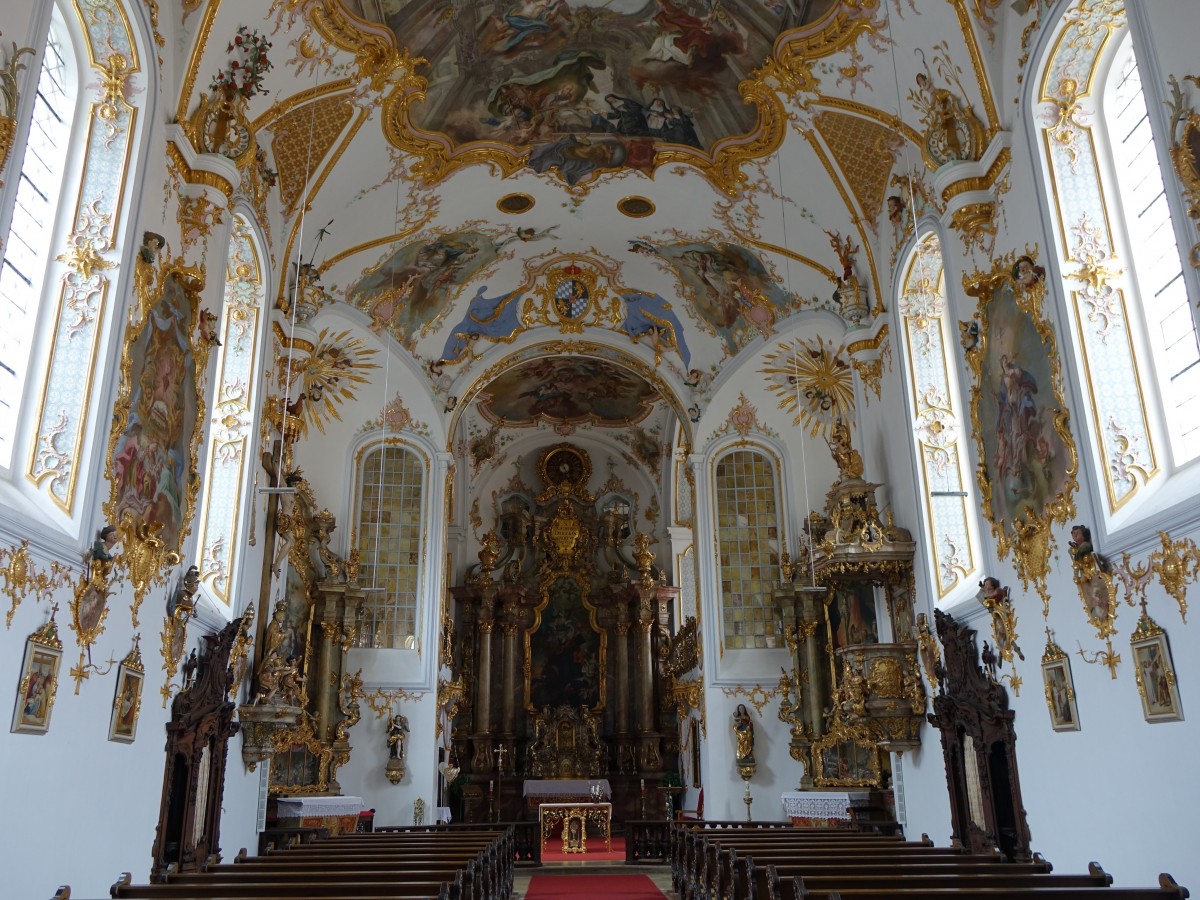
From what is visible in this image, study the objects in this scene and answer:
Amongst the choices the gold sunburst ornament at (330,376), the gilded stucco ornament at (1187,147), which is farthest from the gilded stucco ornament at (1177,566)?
the gold sunburst ornament at (330,376)

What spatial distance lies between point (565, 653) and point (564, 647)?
157 millimetres

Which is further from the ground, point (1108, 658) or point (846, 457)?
point (846, 457)

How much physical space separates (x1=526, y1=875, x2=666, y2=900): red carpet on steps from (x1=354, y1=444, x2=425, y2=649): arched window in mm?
5136

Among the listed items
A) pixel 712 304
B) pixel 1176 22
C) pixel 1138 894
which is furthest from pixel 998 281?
pixel 712 304

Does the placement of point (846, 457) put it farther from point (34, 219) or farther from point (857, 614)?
point (34, 219)

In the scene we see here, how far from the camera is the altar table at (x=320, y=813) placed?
45.7 ft

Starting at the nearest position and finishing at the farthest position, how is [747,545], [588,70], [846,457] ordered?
[588,70] → [846,457] → [747,545]

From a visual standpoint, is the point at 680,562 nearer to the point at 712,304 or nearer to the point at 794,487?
the point at 794,487

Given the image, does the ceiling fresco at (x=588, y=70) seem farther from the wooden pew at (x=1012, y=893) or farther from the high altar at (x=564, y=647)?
the high altar at (x=564, y=647)

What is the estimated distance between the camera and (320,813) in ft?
46.7

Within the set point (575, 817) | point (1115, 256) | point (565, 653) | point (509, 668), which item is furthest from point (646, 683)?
point (1115, 256)

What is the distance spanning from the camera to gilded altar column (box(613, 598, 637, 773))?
24.5m

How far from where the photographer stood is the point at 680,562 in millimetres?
26328

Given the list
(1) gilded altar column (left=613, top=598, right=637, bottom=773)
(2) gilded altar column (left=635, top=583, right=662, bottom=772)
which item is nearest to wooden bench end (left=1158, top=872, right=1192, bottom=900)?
(2) gilded altar column (left=635, top=583, right=662, bottom=772)
